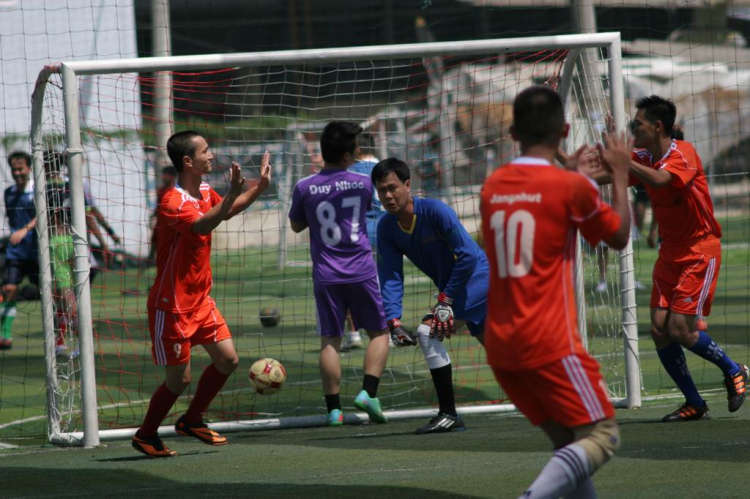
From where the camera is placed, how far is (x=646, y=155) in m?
6.99

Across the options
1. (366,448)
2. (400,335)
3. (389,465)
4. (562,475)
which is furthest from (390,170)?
(562,475)

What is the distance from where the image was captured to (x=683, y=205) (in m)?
6.99

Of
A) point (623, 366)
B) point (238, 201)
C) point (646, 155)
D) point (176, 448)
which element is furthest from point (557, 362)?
Result: point (623, 366)

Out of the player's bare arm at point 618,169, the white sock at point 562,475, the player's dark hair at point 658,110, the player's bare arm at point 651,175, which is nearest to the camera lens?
the white sock at point 562,475

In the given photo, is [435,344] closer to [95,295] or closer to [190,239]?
[190,239]

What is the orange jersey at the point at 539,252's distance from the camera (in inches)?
153

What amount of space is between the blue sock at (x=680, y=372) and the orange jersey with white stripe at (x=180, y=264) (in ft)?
10.0

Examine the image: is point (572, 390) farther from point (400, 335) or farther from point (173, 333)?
point (173, 333)

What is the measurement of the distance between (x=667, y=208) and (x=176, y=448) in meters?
3.56

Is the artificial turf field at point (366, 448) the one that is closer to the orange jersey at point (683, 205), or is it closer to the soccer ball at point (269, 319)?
the orange jersey at point (683, 205)

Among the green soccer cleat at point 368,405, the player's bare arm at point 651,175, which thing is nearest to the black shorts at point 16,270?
the green soccer cleat at point 368,405

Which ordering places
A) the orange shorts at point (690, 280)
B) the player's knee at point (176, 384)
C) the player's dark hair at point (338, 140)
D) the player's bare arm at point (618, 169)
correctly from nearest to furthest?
the player's bare arm at point (618, 169) → the player's knee at point (176, 384) → the orange shorts at point (690, 280) → the player's dark hair at point (338, 140)

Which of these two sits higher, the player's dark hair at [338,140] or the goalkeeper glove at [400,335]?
the player's dark hair at [338,140]

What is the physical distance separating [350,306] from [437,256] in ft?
2.72
